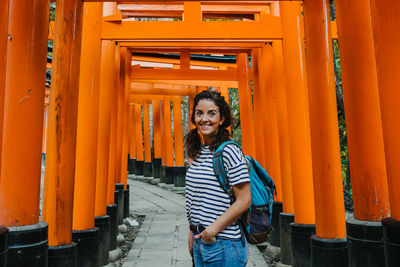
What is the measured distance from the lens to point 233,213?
169 centimetres

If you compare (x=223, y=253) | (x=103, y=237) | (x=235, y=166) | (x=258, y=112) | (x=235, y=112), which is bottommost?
(x=103, y=237)

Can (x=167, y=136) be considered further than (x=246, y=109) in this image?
Yes

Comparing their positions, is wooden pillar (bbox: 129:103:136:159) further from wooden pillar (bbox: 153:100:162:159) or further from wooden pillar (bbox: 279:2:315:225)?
wooden pillar (bbox: 279:2:315:225)

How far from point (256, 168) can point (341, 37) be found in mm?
1779

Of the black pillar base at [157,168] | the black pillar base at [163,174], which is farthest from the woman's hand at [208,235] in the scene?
the black pillar base at [157,168]

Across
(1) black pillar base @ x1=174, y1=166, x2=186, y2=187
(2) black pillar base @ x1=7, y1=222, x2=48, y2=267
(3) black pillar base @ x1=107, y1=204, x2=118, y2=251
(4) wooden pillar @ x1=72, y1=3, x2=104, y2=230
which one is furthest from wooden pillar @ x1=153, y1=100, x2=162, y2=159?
(2) black pillar base @ x1=7, y1=222, x2=48, y2=267

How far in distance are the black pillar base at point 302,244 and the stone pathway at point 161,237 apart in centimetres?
81

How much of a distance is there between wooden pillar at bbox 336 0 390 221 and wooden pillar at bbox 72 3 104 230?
2753 mm

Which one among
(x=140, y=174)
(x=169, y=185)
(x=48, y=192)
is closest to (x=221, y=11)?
(x=48, y=192)

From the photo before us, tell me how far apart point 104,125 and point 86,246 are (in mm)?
1672

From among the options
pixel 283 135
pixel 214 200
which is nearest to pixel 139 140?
pixel 283 135

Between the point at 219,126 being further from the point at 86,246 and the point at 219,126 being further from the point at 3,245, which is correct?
the point at 86,246

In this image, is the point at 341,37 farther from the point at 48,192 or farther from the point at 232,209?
the point at 48,192

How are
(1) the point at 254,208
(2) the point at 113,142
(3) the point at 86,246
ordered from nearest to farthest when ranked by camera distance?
(1) the point at 254,208 < (3) the point at 86,246 < (2) the point at 113,142
